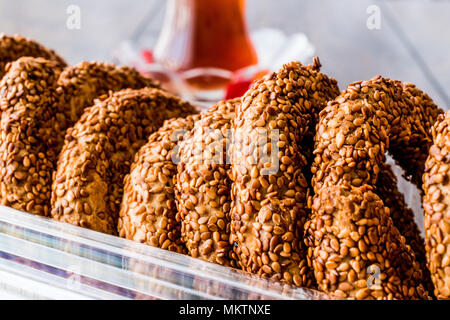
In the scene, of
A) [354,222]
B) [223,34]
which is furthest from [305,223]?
[223,34]

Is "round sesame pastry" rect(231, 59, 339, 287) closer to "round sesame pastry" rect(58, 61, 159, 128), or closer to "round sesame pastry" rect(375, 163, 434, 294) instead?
"round sesame pastry" rect(375, 163, 434, 294)

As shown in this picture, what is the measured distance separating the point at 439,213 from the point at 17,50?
57.6 inches

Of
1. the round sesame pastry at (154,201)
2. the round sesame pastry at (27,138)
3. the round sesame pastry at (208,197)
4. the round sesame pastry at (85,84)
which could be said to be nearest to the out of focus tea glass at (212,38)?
the round sesame pastry at (85,84)

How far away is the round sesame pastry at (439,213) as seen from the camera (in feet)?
3.28

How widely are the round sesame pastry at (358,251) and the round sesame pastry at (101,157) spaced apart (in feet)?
1.90

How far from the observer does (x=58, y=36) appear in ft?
16.7

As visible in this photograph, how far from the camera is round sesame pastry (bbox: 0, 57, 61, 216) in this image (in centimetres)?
145

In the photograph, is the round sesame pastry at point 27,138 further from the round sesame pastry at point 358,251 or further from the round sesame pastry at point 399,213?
the round sesame pastry at point 399,213

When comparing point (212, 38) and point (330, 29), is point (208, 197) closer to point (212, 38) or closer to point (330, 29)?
point (212, 38)

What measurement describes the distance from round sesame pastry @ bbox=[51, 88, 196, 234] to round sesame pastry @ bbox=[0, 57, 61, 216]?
0.07 m

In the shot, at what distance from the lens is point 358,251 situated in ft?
3.38

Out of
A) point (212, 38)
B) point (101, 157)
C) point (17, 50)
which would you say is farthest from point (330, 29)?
point (101, 157)
